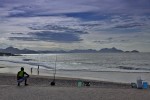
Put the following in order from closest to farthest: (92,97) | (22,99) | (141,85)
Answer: (22,99) < (92,97) < (141,85)

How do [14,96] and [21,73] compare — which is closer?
[14,96]

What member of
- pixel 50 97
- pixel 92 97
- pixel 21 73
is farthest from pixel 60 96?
pixel 21 73

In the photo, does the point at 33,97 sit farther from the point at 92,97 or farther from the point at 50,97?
the point at 92,97

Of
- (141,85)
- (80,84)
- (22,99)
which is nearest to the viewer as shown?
(22,99)

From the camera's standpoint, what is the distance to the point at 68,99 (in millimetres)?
13625

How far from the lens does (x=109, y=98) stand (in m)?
14.1

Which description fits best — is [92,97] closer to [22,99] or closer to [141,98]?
[141,98]

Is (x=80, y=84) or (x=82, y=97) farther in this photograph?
(x=80, y=84)

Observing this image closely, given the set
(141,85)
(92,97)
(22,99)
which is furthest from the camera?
(141,85)

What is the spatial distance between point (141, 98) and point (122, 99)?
105cm

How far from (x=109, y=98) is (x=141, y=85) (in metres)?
5.88

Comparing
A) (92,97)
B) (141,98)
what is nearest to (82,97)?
(92,97)

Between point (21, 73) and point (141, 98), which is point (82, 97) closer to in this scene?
point (141, 98)

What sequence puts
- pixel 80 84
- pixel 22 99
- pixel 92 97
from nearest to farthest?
1. pixel 22 99
2. pixel 92 97
3. pixel 80 84
